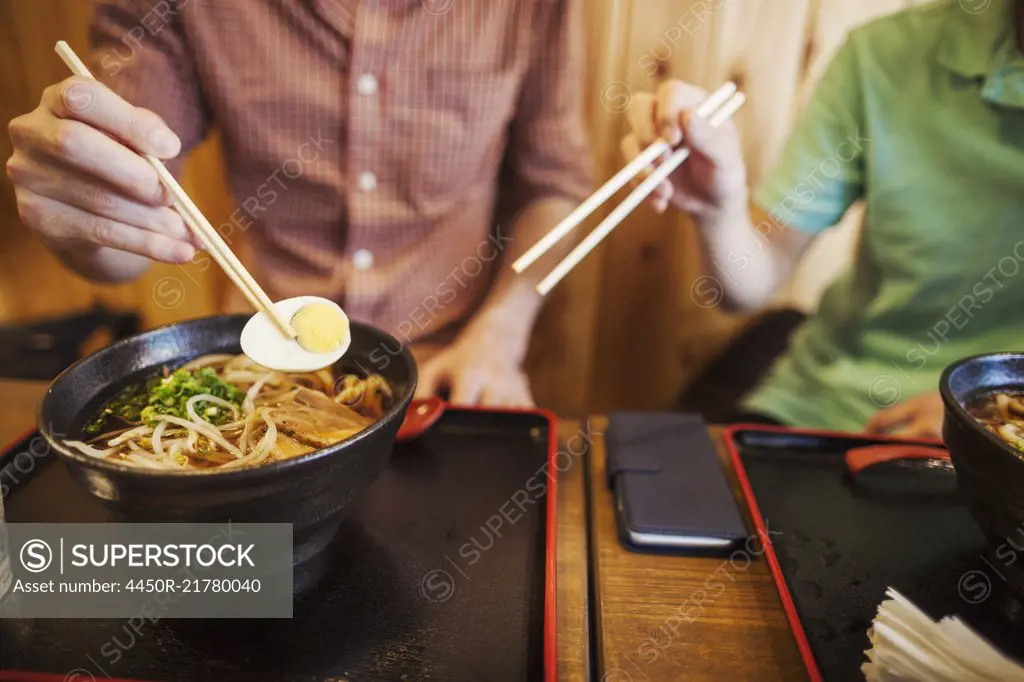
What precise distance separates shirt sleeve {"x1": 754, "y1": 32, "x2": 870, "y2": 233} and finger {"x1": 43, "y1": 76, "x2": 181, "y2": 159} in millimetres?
1252

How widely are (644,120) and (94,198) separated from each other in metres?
0.90

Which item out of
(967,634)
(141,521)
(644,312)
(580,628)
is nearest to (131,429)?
(141,521)

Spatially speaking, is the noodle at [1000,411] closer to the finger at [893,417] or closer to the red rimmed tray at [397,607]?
the finger at [893,417]

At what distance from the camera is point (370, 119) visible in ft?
4.96

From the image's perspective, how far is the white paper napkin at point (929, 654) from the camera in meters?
0.69

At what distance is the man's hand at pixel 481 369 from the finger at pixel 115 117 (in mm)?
684

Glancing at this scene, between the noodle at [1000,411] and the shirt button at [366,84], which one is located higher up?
the shirt button at [366,84]


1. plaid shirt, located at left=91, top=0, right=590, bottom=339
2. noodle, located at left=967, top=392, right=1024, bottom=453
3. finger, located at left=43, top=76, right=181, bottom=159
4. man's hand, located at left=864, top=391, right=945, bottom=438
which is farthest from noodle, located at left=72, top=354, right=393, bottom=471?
man's hand, located at left=864, top=391, right=945, bottom=438

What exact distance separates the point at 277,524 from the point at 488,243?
107 cm

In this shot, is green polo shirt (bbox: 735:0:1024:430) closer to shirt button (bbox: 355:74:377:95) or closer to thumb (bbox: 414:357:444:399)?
thumb (bbox: 414:357:444:399)

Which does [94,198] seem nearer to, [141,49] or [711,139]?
[141,49]

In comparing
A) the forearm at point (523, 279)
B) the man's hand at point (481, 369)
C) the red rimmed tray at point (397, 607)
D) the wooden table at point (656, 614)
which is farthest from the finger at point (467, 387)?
the wooden table at point (656, 614)

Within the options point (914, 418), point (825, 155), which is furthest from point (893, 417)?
point (825, 155)

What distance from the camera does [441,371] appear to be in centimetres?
154
